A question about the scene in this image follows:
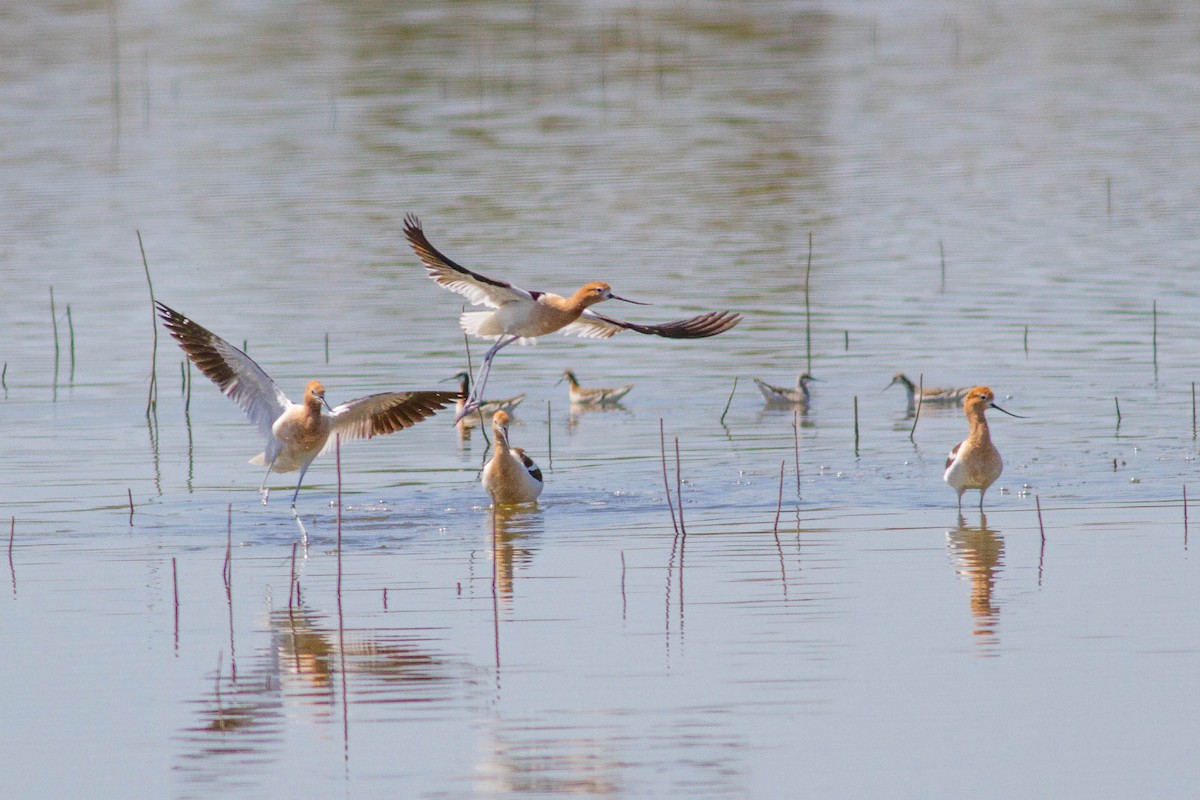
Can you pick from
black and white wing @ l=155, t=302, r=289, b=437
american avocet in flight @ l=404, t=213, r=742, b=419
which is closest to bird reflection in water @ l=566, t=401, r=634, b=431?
american avocet in flight @ l=404, t=213, r=742, b=419

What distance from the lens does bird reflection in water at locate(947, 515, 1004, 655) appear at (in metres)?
8.76

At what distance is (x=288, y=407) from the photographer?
483 inches

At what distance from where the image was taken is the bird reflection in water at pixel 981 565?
876cm

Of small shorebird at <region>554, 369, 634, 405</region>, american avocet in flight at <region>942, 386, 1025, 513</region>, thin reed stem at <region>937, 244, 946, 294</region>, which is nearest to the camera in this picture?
american avocet in flight at <region>942, 386, 1025, 513</region>

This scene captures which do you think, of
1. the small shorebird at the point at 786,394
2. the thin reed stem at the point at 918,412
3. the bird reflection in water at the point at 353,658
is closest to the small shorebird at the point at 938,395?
the thin reed stem at the point at 918,412

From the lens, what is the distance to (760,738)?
7246 mm

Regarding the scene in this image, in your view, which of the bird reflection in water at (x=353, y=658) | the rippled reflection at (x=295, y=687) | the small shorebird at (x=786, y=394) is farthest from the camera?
the small shorebird at (x=786, y=394)

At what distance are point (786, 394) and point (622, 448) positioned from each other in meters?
1.92

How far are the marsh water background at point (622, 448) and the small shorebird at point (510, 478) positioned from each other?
0.53ft

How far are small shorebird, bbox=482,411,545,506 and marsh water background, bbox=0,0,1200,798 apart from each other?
16 centimetres

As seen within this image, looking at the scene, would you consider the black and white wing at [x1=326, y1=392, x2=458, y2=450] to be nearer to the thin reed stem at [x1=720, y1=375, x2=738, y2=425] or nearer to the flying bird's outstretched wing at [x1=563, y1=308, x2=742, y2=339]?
the flying bird's outstretched wing at [x1=563, y1=308, x2=742, y2=339]

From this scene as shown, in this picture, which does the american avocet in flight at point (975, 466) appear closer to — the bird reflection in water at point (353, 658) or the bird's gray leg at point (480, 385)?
the bird's gray leg at point (480, 385)

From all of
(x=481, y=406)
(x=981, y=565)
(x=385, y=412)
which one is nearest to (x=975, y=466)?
(x=981, y=565)

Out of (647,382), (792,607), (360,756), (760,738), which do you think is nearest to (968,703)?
(760,738)
